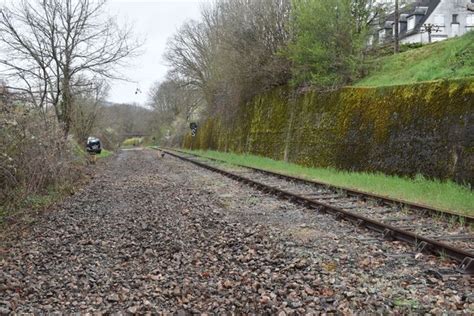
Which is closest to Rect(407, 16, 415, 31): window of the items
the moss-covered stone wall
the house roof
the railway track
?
the house roof

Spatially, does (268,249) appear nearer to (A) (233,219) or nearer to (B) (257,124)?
(A) (233,219)

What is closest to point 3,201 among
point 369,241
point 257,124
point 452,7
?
point 369,241

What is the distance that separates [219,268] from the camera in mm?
5086

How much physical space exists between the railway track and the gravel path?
0.21 m

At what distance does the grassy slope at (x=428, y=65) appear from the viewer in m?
12.4

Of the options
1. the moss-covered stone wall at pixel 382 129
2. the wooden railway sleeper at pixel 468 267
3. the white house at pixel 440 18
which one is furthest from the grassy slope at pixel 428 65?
the white house at pixel 440 18

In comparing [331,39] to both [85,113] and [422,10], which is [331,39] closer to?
[85,113]

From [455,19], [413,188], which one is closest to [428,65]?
[413,188]

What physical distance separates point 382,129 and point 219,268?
31.3 feet

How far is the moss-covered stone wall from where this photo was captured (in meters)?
10.4

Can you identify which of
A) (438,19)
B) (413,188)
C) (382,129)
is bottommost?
(413,188)

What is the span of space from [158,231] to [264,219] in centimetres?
193

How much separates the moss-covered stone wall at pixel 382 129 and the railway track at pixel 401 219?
→ 2.60 metres

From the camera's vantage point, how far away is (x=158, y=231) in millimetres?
7020
